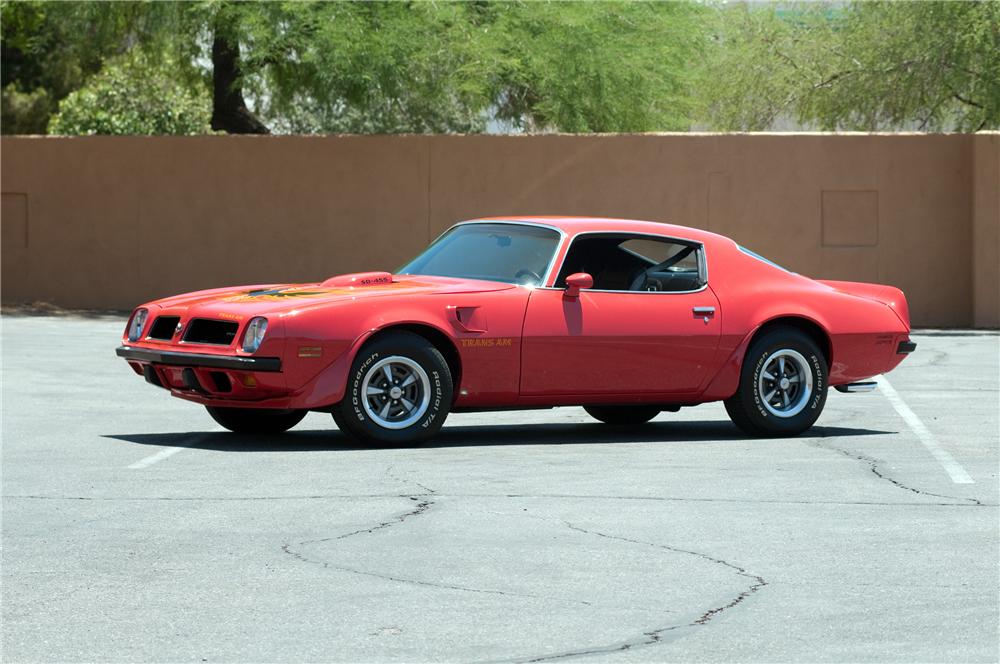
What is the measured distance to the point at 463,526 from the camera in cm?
788

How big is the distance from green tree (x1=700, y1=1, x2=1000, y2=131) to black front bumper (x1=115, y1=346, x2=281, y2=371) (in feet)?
67.5

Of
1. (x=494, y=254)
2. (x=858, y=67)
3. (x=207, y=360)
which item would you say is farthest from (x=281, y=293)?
(x=858, y=67)

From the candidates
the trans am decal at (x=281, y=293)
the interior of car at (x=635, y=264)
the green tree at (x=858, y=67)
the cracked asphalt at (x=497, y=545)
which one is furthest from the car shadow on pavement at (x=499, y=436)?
the green tree at (x=858, y=67)

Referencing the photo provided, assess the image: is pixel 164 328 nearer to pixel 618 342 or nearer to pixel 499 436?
pixel 499 436

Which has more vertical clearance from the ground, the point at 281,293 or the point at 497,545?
the point at 281,293

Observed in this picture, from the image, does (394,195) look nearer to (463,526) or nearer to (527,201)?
(527,201)

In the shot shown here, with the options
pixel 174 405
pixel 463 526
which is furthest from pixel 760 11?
pixel 463 526

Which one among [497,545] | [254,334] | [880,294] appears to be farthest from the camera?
[880,294]

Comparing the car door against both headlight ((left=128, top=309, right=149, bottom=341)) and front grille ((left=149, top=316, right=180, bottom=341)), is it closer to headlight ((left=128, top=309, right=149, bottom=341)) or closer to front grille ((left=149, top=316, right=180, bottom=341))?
front grille ((left=149, top=316, right=180, bottom=341))

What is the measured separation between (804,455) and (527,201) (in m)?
13.8

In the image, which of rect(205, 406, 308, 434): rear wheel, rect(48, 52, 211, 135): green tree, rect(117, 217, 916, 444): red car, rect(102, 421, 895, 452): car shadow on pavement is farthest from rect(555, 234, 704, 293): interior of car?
rect(48, 52, 211, 135): green tree

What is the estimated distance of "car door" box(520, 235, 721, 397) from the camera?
10.9m

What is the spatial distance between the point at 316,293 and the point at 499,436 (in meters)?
1.71

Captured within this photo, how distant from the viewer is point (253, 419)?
11.5 m
